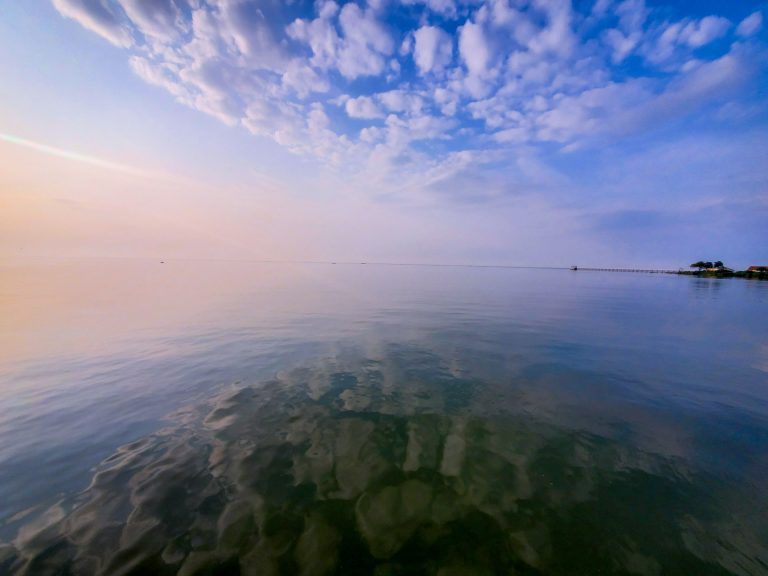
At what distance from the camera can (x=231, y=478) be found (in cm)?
691

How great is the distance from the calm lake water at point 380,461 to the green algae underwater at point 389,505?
0.04m

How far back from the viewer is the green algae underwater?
198 inches

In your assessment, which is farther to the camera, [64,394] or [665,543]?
[64,394]

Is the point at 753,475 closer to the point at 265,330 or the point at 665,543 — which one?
the point at 665,543

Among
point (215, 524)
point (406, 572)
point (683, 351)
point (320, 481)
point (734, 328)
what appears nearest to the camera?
point (406, 572)

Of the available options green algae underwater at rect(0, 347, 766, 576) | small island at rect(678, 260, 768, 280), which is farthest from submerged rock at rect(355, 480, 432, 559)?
small island at rect(678, 260, 768, 280)

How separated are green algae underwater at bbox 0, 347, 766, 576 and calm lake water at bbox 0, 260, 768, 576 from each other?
0.04 meters

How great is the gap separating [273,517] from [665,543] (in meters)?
7.18

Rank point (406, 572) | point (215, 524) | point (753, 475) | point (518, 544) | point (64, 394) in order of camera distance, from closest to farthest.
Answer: point (406, 572) → point (518, 544) → point (215, 524) → point (753, 475) → point (64, 394)

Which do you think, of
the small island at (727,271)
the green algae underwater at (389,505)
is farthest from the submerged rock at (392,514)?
the small island at (727,271)

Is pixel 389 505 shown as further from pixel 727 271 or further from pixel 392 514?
pixel 727 271

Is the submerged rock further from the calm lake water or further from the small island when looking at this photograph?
the small island

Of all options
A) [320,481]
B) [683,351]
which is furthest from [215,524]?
[683,351]

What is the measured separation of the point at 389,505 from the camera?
241 inches
